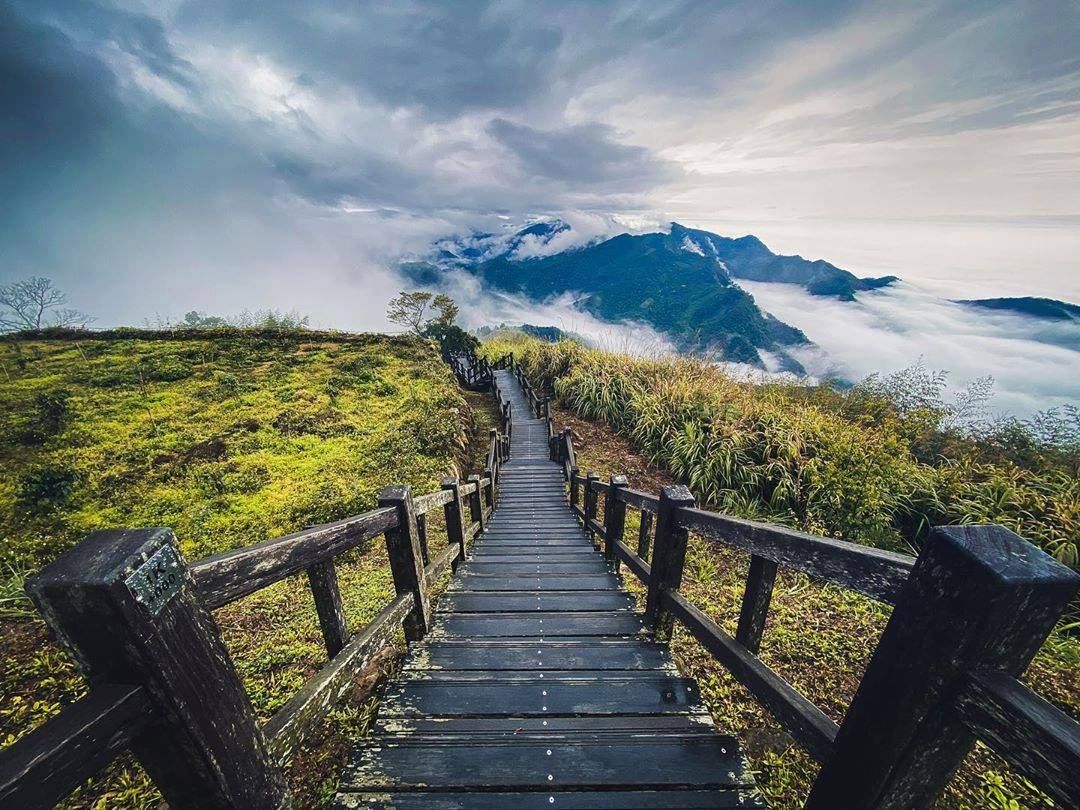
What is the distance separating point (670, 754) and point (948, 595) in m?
1.60

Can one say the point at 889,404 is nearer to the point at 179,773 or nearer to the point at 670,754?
the point at 670,754

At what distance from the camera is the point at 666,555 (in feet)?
9.72

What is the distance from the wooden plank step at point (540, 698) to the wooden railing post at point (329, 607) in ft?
1.69

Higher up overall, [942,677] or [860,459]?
[942,677]

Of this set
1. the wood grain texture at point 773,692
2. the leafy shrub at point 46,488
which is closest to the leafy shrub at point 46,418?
the leafy shrub at point 46,488

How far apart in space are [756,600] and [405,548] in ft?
7.38

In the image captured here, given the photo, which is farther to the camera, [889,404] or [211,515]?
[889,404]

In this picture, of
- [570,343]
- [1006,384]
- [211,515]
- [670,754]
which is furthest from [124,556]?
[1006,384]

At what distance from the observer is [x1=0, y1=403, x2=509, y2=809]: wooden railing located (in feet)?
2.91

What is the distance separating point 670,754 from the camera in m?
1.97

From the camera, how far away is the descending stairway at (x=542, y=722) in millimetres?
1833

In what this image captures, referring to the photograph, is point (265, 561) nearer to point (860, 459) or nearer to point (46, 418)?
point (860, 459)

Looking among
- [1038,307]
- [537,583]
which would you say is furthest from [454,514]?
[1038,307]

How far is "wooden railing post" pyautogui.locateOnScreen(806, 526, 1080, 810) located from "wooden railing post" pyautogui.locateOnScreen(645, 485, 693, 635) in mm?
1537
